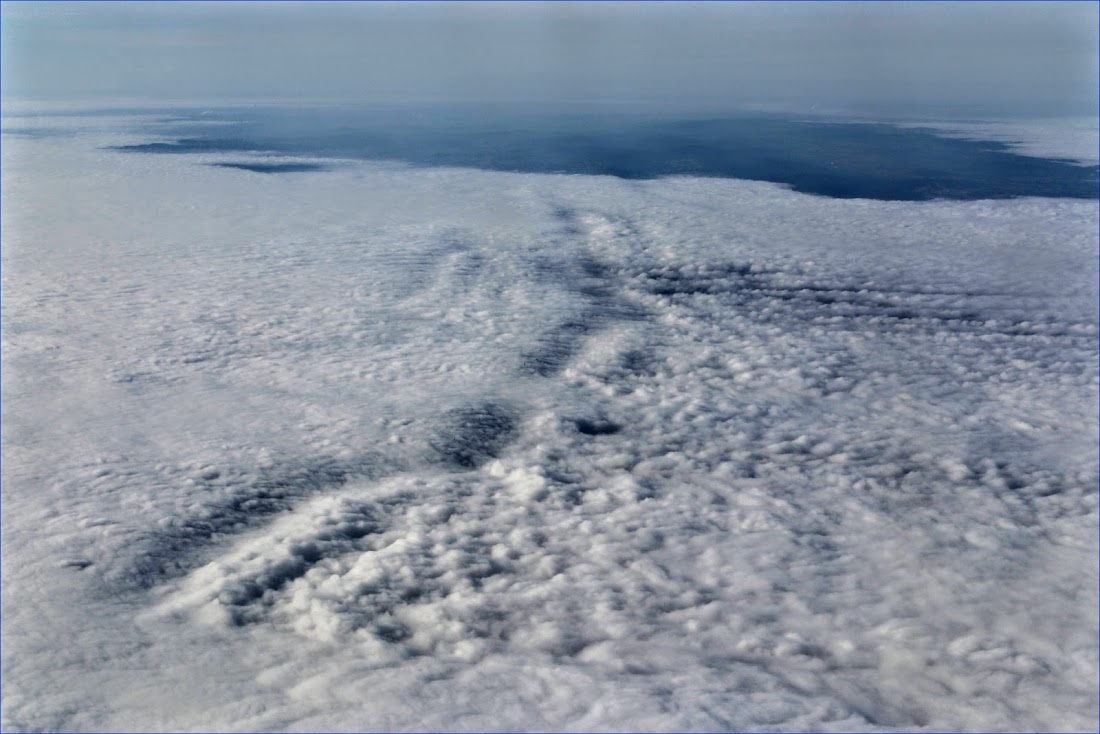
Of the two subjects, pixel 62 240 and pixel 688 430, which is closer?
pixel 688 430

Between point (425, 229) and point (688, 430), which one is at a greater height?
point (425, 229)

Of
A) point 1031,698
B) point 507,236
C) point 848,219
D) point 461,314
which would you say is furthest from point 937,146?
point 1031,698

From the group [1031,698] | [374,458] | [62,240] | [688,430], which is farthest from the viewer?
[62,240]

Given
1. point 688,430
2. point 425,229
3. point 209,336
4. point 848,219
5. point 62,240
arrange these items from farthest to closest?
point 848,219
point 425,229
point 62,240
point 209,336
point 688,430

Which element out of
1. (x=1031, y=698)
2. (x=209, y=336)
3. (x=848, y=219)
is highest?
(x=848, y=219)

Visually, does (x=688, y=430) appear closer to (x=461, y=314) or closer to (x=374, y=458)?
(x=374, y=458)

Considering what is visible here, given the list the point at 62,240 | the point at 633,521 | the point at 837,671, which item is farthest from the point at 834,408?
the point at 62,240
